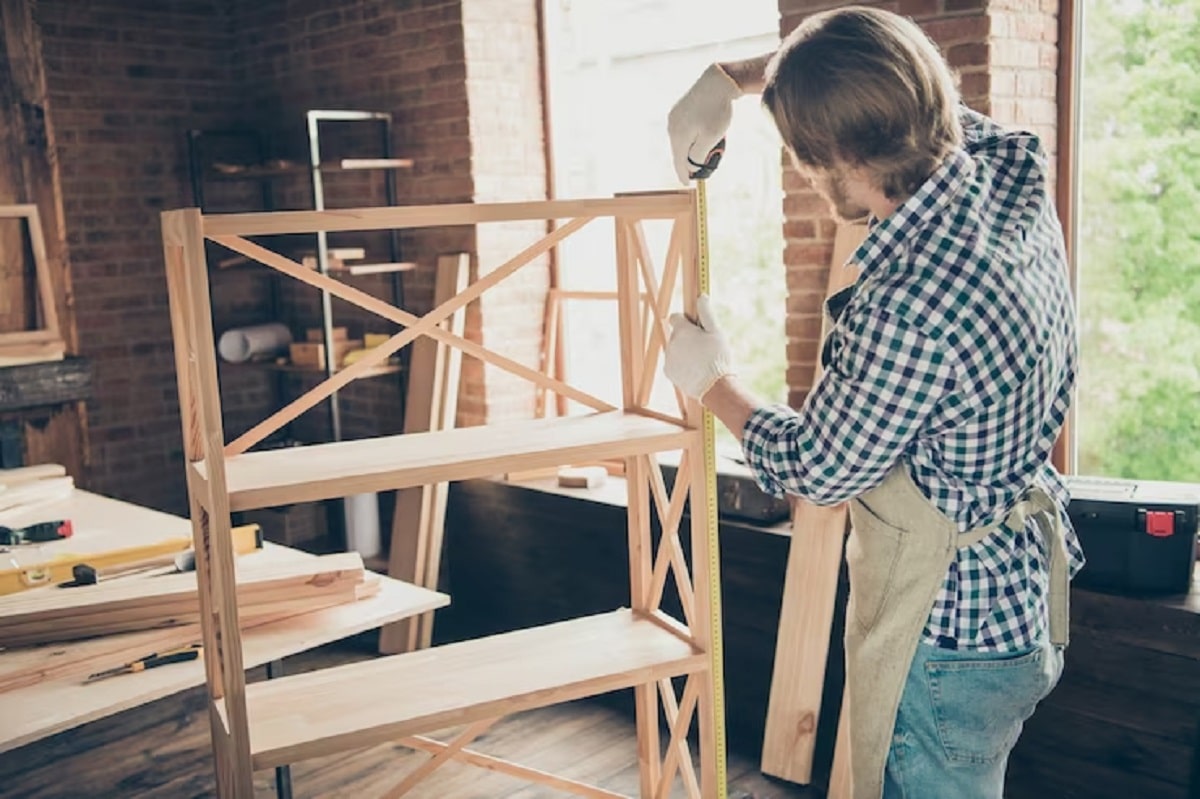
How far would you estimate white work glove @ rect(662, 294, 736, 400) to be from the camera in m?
2.21

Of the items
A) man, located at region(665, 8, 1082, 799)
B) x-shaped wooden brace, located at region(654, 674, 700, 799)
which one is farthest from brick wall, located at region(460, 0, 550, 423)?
man, located at region(665, 8, 1082, 799)

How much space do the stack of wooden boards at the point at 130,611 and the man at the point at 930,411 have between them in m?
1.17

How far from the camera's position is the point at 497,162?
4555mm

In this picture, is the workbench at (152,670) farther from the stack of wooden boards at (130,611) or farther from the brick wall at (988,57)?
the brick wall at (988,57)

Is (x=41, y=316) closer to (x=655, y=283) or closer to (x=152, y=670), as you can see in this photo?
(x=152, y=670)

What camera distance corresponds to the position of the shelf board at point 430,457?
2105 mm

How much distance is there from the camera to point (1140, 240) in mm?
3133

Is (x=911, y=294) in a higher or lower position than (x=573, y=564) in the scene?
higher

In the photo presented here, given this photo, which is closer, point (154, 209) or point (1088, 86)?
point (1088, 86)

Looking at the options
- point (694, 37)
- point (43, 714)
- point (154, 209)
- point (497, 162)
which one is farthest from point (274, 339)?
point (43, 714)

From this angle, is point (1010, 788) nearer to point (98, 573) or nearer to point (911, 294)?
point (911, 294)

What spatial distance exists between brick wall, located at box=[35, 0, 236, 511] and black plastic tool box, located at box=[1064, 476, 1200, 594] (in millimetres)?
4094

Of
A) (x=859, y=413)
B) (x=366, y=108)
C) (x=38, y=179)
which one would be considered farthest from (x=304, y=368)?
(x=859, y=413)

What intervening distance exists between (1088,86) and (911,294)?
6.14 ft
